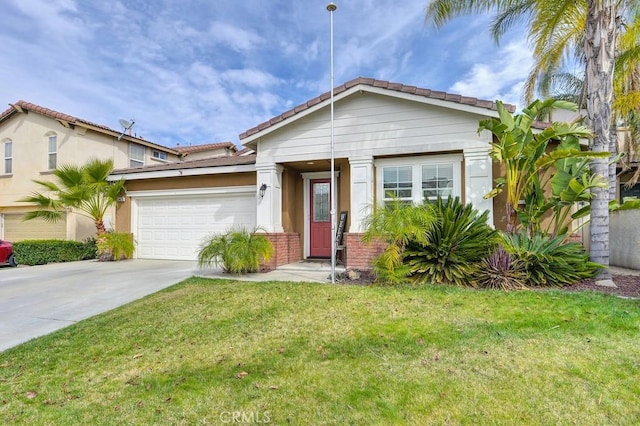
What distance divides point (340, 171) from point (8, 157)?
678 inches

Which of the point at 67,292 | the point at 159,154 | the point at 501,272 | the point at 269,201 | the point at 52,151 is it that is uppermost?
the point at 159,154

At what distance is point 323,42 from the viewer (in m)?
10.4

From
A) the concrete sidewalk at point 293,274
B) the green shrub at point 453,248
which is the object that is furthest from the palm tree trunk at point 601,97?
the concrete sidewalk at point 293,274

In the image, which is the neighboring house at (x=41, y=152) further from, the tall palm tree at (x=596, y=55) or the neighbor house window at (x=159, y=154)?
the tall palm tree at (x=596, y=55)

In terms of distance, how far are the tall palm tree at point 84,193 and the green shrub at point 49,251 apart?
1.00 m

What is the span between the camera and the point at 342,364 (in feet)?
11.6

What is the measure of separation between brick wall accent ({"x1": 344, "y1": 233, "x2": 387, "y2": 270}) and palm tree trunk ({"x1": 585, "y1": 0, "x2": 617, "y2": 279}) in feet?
15.1

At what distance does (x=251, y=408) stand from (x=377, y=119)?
25.4ft

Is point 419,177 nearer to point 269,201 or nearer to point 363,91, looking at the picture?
point 363,91

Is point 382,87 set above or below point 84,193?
above

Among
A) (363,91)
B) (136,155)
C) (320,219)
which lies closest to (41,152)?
(136,155)

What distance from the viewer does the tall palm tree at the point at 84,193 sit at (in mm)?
11992

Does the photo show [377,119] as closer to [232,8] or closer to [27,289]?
[232,8]

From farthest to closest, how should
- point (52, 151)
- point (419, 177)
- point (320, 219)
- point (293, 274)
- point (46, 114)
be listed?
point (52, 151), point (46, 114), point (320, 219), point (419, 177), point (293, 274)
